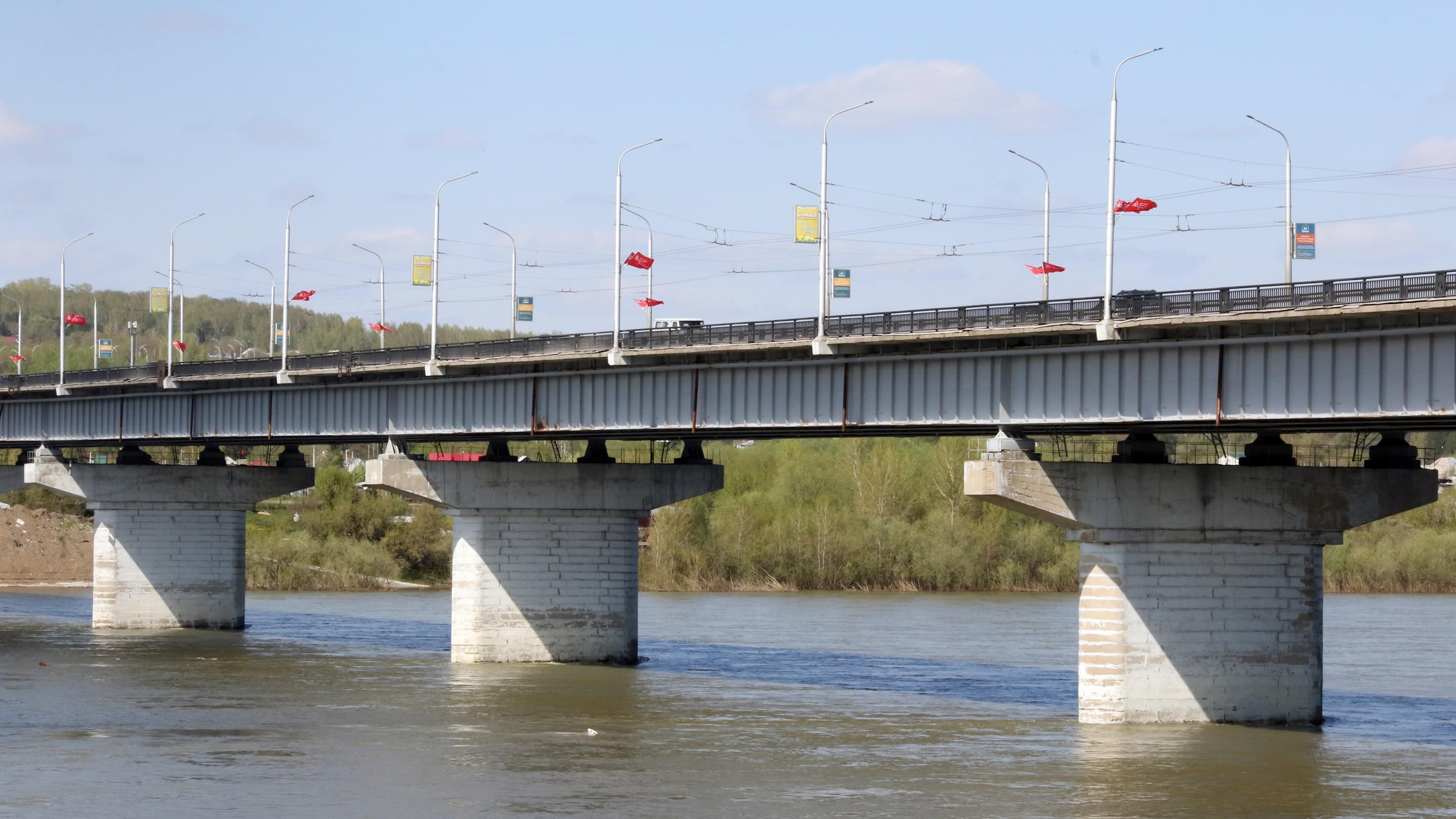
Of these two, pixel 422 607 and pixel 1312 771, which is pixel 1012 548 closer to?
pixel 422 607

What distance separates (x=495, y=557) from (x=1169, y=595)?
25.1 meters

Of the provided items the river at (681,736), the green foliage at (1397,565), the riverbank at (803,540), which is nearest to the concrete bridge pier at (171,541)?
the river at (681,736)

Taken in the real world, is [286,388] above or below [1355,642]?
above

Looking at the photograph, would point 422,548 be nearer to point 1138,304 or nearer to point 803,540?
point 803,540

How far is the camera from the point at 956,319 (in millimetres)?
45719

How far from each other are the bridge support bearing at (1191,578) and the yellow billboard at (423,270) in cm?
3246

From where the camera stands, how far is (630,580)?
208 ft

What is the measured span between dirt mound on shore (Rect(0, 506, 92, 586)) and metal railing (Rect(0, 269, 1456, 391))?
2293 inches

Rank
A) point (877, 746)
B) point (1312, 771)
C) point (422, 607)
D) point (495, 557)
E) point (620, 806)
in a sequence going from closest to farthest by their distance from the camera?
point (620, 806), point (1312, 771), point (877, 746), point (495, 557), point (422, 607)

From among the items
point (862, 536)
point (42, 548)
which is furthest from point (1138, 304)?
point (42, 548)

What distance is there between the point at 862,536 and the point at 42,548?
5482cm

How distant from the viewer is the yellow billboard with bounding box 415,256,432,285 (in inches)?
2827

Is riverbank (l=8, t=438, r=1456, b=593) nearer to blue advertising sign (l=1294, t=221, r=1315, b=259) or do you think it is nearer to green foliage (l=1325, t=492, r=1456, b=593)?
green foliage (l=1325, t=492, r=1456, b=593)

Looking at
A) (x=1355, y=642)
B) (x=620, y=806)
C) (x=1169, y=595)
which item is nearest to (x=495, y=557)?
(x=1169, y=595)
